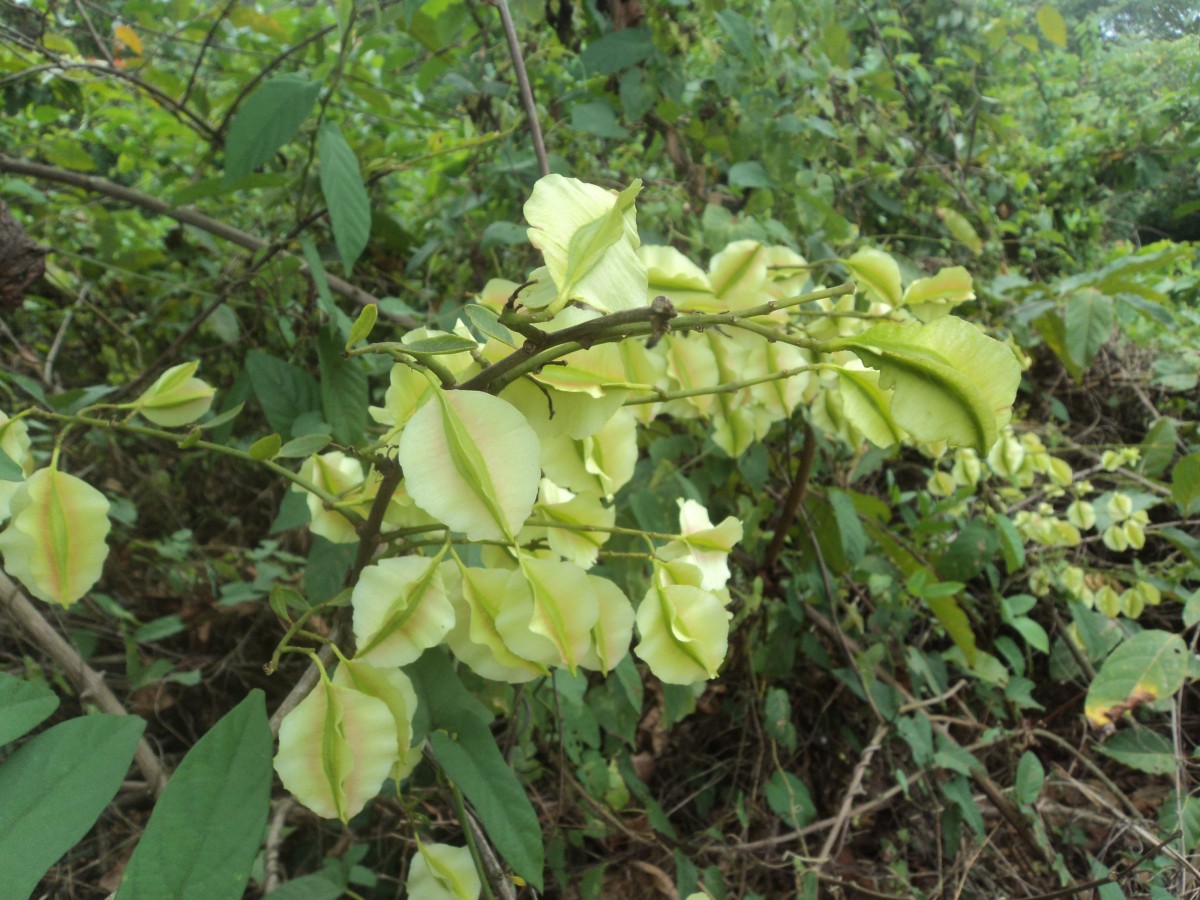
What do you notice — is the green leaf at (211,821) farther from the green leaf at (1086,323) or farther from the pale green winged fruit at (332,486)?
the green leaf at (1086,323)

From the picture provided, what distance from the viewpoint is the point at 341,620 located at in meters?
0.46

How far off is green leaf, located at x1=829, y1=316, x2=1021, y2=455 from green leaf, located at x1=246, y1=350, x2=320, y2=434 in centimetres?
65

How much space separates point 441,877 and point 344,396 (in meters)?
0.43

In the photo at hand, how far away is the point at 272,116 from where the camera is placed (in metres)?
0.71

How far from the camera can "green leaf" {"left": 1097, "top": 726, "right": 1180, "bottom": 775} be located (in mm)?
834

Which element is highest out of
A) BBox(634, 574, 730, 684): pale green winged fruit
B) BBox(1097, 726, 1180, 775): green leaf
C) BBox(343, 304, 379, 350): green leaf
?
BBox(343, 304, 379, 350): green leaf

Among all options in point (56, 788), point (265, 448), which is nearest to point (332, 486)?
point (265, 448)

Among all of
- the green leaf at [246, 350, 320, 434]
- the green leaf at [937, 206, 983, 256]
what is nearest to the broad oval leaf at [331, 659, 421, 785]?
the green leaf at [246, 350, 320, 434]

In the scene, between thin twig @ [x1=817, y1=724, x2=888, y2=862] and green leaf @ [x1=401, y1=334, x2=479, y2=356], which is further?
thin twig @ [x1=817, y1=724, x2=888, y2=862]

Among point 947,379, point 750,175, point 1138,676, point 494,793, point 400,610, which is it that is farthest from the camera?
point 750,175

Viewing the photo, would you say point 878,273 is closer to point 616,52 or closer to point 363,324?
point 363,324

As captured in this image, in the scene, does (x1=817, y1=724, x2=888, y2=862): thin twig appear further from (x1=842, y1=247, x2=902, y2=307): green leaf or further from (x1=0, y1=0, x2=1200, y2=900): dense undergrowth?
(x1=842, y1=247, x2=902, y2=307): green leaf

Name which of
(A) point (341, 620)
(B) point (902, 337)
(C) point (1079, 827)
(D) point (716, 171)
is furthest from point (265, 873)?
(D) point (716, 171)

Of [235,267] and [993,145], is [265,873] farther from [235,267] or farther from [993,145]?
[993,145]
